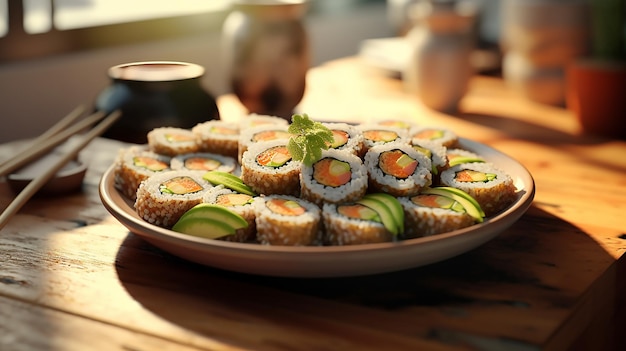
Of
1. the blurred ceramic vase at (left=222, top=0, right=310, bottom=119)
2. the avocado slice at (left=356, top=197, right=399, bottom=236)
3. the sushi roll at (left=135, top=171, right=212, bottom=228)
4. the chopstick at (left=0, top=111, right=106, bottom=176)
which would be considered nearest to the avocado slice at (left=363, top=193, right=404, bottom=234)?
the avocado slice at (left=356, top=197, right=399, bottom=236)

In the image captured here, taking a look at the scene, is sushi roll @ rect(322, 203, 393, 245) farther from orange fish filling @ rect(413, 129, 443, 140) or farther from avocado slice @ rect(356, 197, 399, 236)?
orange fish filling @ rect(413, 129, 443, 140)

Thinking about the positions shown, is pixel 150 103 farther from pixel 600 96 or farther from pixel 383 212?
pixel 600 96

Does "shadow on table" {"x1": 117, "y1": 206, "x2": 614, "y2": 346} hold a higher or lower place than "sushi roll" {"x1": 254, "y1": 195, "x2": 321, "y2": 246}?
lower

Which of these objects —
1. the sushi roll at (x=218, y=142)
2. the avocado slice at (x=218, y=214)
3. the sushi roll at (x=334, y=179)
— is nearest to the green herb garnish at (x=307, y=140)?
the sushi roll at (x=334, y=179)

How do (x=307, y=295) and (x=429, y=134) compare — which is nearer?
(x=307, y=295)

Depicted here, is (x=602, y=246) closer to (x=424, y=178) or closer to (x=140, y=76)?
(x=424, y=178)

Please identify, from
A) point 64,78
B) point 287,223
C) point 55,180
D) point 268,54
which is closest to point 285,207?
point 287,223

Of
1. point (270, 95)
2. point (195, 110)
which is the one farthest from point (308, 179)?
point (270, 95)
